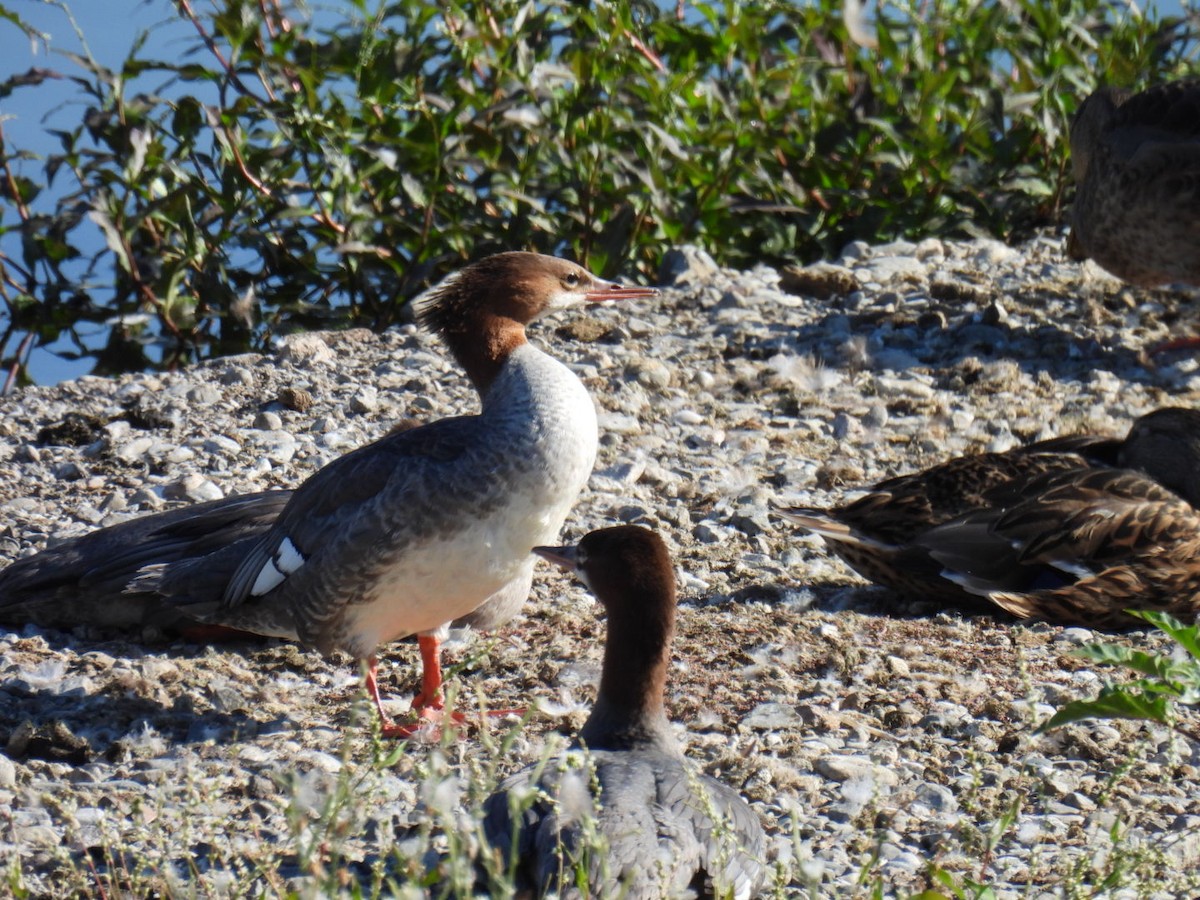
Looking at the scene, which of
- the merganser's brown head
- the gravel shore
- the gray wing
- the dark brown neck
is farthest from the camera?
the merganser's brown head

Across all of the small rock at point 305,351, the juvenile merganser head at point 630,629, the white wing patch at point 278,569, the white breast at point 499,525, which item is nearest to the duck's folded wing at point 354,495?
the white wing patch at point 278,569

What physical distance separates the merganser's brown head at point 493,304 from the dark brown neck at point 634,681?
1363mm

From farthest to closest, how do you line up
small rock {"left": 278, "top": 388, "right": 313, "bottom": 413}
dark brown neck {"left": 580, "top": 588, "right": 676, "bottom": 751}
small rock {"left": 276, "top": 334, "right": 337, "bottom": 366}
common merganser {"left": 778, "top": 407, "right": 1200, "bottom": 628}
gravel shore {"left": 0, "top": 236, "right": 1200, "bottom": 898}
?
1. small rock {"left": 276, "top": 334, "right": 337, "bottom": 366}
2. small rock {"left": 278, "top": 388, "right": 313, "bottom": 413}
3. common merganser {"left": 778, "top": 407, "right": 1200, "bottom": 628}
4. dark brown neck {"left": 580, "top": 588, "right": 676, "bottom": 751}
5. gravel shore {"left": 0, "top": 236, "right": 1200, "bottom": 898}

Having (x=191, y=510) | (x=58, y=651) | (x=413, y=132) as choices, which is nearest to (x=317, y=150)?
(x=413, y=132)

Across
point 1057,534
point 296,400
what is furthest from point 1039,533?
point 296,400

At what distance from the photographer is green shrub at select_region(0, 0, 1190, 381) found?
7.94m

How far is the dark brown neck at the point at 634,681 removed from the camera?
12.8 feet

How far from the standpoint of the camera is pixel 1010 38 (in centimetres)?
966

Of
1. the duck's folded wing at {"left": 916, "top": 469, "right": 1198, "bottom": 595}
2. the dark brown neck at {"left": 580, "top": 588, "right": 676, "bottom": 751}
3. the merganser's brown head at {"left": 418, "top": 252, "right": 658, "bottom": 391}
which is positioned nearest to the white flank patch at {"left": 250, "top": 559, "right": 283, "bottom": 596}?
the merganser's brown head at {"left": 418, "top": 252, "right": 658, "bottom": 391}

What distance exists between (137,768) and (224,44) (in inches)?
199

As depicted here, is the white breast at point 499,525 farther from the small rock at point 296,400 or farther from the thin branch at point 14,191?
the thin branch at point 14,191

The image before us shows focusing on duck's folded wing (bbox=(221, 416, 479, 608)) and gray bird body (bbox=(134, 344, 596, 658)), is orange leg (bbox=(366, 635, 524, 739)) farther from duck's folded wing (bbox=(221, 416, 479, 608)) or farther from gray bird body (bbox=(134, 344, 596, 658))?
duck's folded wing (bbox=(221, 416, 479, 608))

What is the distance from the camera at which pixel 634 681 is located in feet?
12.9

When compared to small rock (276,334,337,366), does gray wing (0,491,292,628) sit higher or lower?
lower
